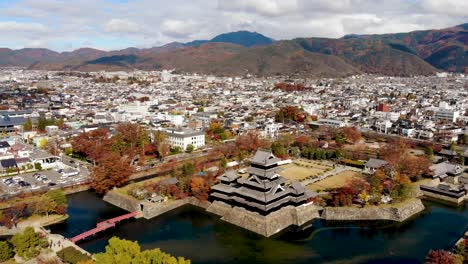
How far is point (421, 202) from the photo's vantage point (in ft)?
81.3

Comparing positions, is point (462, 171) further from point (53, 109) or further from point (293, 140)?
point (53, 109)

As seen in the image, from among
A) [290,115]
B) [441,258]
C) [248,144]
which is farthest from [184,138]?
[441,258]

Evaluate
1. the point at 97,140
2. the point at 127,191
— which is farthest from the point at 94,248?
the point at 97,140

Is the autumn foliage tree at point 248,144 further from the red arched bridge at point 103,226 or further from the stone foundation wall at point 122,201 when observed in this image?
the red arched bridge at point 103,226

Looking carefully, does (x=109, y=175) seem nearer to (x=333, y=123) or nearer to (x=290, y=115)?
(x=333, y=123)

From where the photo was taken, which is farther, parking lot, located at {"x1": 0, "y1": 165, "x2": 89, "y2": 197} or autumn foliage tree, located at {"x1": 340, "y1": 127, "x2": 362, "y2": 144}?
autumn foliage tree, located at {"x1": 340, "y1": 127, "x2": 362, "y2": 144}

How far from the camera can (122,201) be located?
80.9 feet

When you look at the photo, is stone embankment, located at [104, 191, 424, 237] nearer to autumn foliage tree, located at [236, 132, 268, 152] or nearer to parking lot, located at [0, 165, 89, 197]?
parking lot, located at [0, 165, 89, 197]

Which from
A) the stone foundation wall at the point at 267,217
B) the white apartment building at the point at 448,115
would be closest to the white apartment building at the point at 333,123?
the white apartment building at the point at 448,115

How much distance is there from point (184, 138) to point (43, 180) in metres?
14.0

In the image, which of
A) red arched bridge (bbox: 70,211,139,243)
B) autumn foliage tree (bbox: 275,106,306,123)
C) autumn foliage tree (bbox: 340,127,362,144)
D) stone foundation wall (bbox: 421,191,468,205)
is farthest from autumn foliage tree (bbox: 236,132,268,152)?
autumn foliage tree (bbox: 275,106,306,123)

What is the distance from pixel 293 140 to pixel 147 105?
114ft

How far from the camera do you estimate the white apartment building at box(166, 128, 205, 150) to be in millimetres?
38688

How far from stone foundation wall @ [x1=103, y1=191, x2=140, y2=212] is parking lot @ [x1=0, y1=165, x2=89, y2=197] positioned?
13.5ft
